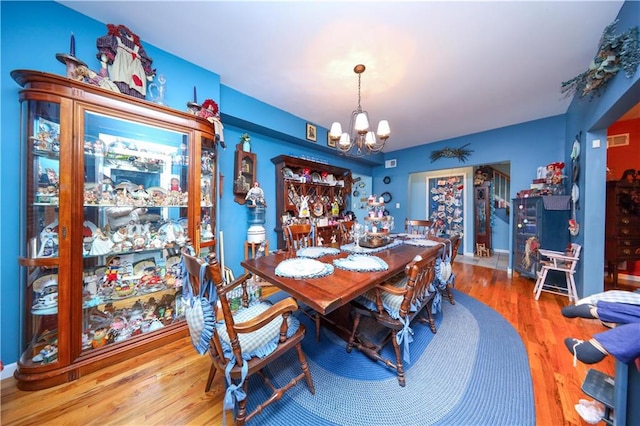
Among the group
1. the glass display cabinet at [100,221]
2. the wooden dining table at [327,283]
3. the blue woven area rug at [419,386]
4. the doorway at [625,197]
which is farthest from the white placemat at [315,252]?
the doorway at [625,197]

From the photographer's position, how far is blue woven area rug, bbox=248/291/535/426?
119cm

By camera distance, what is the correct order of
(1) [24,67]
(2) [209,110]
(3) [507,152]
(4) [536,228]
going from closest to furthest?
(1) [24,67], (2) [209,110], (4) [536,228], (3) [507,152]

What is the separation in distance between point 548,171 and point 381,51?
3.15 meters

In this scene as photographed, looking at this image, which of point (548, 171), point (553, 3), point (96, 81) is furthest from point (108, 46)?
point (548, 171)

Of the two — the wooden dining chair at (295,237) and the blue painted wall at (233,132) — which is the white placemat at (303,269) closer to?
the wooden dining chair at (295,237)

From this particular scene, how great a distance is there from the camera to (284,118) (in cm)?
321

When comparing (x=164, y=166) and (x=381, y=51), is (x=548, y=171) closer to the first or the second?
(x=381, y=51)

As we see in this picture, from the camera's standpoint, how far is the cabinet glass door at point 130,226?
160 centimetres

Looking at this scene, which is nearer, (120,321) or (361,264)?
(361,264)

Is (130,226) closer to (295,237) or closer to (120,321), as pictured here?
(120,321)

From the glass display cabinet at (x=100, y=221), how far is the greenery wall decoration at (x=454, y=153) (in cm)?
440

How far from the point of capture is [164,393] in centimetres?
136

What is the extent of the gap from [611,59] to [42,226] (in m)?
4.40

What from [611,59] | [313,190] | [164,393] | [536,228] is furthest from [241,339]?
[536,228]
